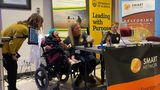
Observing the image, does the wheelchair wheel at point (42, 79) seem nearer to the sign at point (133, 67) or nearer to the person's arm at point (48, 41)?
the person's arm at point (48, 41)

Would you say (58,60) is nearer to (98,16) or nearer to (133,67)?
(133,67)

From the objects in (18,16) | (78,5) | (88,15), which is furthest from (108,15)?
(18,16)

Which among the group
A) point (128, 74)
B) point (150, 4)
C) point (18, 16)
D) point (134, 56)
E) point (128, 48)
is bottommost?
point (128, 74)

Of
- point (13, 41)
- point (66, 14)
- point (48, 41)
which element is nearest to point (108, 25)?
point (66, 14)

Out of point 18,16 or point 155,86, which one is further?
point 18,16

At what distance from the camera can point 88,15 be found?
4246 millimetres

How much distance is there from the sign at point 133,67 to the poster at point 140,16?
180 centimetres

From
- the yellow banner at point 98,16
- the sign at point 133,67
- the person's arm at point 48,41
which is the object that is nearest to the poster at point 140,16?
the yellow banner at point 98,16

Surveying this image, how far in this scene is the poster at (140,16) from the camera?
Answer: 3.69 metres

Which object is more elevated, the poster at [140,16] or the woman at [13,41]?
the poster at [140,16]

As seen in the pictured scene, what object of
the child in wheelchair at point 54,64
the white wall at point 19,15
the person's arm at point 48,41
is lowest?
the child in wheelchair at point 54,64

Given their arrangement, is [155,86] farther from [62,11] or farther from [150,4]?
[62,11]

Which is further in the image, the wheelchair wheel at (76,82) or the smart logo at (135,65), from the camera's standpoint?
the wheelchair wheel at (76,82)

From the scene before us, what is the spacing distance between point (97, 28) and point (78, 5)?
97cm
